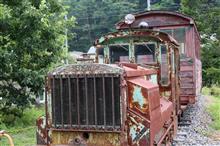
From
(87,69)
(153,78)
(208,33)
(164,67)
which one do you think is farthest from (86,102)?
(208,33)

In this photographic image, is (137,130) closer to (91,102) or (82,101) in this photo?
(91,102)

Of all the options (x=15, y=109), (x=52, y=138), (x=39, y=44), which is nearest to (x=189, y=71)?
(x=39, y=44)

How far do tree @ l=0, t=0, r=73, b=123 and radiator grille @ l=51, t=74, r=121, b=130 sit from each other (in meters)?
5.59

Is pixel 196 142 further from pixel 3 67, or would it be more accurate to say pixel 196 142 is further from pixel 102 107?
pixel 3 67

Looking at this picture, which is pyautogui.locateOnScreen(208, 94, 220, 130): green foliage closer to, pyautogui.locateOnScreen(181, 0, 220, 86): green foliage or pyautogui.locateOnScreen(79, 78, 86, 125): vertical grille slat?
pyautogui.locateOnScreen(79, 78, 86, 125): vertical grille slat

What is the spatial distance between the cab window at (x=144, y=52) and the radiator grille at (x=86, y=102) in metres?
2.44

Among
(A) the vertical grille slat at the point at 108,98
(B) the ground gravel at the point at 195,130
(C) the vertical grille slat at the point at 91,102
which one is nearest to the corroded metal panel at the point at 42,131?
(C) the vertical grille slat at the point at 91,102

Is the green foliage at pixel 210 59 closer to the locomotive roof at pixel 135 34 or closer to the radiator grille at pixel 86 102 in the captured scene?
the locomotive roof at pixel 135 34

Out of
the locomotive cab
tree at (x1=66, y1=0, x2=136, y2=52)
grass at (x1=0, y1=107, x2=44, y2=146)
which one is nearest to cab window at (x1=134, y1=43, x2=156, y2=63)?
the locomotive cab

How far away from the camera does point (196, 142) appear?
8.98 meters

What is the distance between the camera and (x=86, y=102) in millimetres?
5410

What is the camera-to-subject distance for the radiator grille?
17.4ft

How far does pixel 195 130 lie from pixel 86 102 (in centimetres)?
569

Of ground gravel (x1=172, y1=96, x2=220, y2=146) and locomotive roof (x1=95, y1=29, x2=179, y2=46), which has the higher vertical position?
locomotive roof (x1=95, y1=29, x2=179, y2=46)
